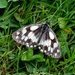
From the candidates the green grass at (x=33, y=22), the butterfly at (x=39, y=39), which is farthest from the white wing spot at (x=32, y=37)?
the green grass at (x=33, y=22)

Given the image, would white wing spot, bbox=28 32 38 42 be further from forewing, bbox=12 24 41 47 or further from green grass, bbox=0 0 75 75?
green grass, bbox=0 0 75 75

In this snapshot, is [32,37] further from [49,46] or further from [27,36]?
[49,46]

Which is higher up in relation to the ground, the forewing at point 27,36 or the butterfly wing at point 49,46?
the forewing at point 27,36

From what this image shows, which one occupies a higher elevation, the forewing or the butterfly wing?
the forewing

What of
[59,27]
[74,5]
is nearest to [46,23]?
[59,27]

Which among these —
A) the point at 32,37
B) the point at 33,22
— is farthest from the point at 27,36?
the point at 33,22

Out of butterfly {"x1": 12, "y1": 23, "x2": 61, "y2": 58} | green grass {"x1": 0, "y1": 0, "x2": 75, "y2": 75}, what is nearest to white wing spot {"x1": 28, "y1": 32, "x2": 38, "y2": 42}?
butterfly {"x1": 12, "y1": 23, "x2": 61, "y2": 58}

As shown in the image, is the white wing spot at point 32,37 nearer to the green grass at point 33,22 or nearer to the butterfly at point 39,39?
the butterfly at point 39,39

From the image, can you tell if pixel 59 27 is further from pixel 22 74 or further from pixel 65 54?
pixel 22 74
